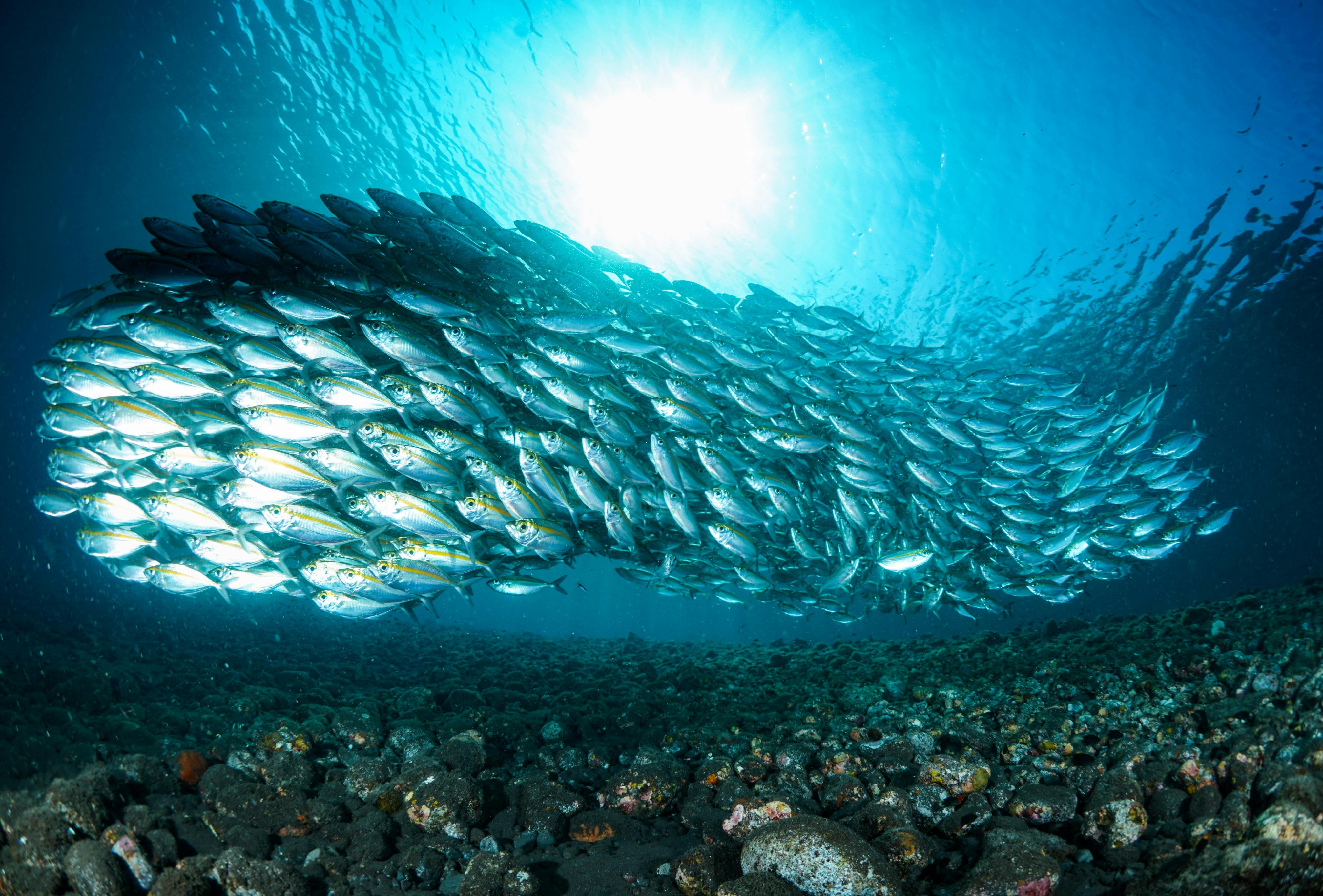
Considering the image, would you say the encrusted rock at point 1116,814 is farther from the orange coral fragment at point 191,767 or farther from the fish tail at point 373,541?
the orange coral fragment at point 191,767

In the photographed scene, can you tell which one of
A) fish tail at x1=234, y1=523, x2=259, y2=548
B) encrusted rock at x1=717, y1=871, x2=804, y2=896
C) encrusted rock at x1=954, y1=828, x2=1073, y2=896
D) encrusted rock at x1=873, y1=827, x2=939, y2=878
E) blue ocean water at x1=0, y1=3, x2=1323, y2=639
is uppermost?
blue ocean water at x1=0, y1=3, x2=1323, y2=639

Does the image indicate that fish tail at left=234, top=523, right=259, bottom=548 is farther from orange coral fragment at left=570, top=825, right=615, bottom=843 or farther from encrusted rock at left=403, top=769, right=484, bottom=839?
orange coral fragment at left=570, top=825, right=615, bottom=843

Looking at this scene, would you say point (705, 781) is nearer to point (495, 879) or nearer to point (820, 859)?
point (820, 859)

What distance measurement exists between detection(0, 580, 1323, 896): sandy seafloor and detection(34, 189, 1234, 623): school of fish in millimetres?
1482

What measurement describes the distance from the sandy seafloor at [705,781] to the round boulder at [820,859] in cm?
1

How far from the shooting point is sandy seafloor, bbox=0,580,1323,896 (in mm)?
2535

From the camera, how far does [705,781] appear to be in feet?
12.7

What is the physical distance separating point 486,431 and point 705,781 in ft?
13.4

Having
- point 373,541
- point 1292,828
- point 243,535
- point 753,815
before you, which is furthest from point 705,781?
point 243,535

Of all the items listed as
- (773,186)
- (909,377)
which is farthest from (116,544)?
(773,186)

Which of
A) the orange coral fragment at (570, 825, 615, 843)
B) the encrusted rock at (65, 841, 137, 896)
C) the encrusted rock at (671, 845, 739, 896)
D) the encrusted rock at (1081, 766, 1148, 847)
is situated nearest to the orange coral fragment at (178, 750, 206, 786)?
the encrusted rock at (65, 841, 137, 896)

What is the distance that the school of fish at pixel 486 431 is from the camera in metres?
4.68

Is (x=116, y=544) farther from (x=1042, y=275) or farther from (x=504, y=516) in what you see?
(x=1042, y=275)

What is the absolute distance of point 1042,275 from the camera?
16.8 meters
